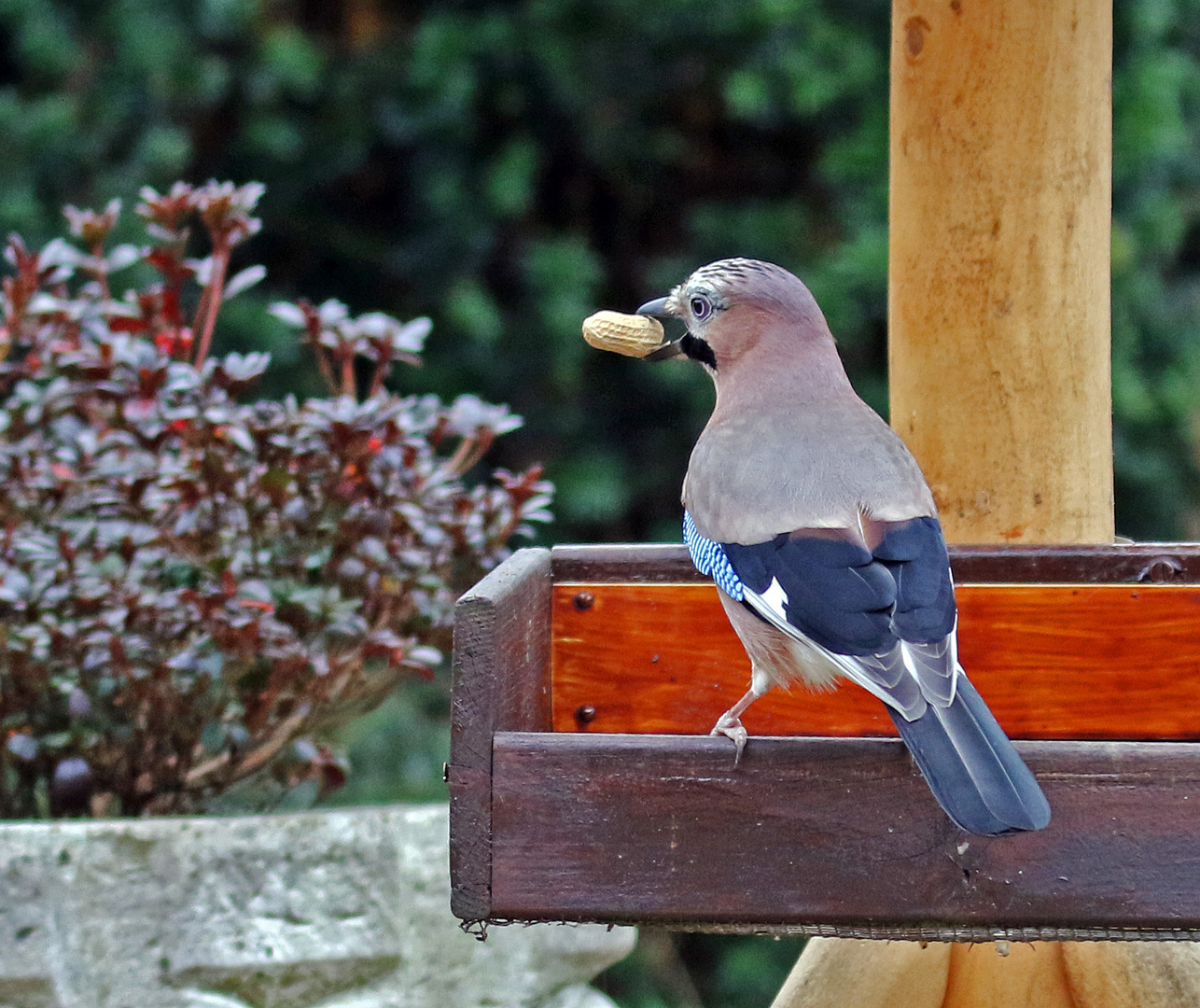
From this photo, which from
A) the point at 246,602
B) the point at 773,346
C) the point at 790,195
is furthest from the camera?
the point at 790,195

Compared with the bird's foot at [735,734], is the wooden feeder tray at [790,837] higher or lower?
lower

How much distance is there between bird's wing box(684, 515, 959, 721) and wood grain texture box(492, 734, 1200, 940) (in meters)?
0.07

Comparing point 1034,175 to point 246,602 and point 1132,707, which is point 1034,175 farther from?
point 246,602

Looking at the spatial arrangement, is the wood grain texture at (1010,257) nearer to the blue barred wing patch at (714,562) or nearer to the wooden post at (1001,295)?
the wooden post at (1001,295)

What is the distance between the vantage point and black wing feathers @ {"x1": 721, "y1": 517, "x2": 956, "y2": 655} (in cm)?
141

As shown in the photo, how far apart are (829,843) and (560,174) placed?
3.10 metres

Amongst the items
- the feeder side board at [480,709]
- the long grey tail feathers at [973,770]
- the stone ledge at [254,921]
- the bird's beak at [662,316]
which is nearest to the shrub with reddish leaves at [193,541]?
the stone ledge at [254,921]

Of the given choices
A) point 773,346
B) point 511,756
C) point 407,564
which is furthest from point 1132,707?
point 407,564

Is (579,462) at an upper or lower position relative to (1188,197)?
lower

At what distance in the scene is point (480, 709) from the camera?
141 centimetres

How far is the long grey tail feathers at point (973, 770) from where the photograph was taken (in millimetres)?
1235

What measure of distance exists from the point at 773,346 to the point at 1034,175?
45cm

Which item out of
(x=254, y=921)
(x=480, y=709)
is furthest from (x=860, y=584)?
(x=254, y=921)

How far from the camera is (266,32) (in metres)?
3.88
